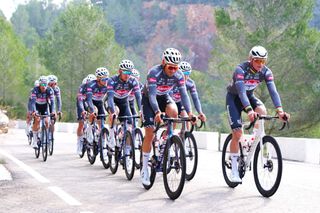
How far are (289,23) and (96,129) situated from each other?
25861 mm

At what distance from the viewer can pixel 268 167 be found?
8.44 meters

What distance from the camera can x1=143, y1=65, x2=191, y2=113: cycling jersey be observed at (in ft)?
29.0

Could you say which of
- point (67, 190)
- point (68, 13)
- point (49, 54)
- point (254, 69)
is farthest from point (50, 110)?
point (49, 54)

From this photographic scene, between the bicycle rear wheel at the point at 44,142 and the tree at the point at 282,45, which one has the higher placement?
the tree at the point at 282,45

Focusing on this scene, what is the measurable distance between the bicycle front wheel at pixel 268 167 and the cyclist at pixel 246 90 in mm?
391

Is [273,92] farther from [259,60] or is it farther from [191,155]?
[191,155]

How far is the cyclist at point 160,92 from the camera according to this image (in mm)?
8758

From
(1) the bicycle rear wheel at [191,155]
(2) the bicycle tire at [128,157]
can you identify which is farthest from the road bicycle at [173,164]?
(2) the bicycle tire at [128,157]

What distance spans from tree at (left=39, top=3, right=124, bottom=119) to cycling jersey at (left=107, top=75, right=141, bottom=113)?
51.4 m

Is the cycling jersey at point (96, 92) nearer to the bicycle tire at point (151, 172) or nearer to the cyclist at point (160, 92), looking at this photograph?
the cyclist at point (160, 92)

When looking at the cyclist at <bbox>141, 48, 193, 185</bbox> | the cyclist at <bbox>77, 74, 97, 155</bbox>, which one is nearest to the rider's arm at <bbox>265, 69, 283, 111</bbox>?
the cyclist at <bbox>141, 48, 193, 185</bbox>

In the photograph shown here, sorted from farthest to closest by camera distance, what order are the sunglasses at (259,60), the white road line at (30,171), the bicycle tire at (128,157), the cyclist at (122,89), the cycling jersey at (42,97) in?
1. the cycling jersey at (42,97)
2. the cyclist at (122,89)
3. the white road line at (30,171)
4. the bicycle tire at (128,157)
5. the sunglasses at (259,60)

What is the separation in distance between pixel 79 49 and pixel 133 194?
56.8 metres

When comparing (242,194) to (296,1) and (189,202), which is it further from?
(296,1)
